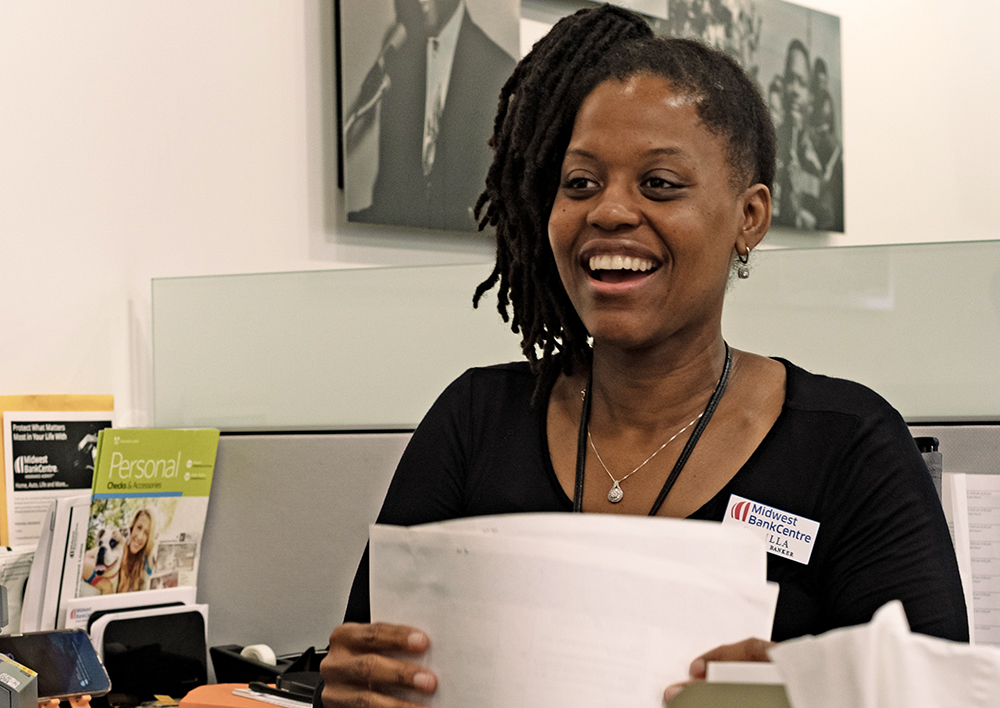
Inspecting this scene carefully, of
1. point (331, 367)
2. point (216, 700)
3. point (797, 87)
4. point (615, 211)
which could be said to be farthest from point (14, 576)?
point (797, 87)

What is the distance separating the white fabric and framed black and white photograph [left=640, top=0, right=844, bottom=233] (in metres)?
2.68

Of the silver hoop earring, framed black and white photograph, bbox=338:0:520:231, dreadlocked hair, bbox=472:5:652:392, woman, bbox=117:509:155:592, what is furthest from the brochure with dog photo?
the silver hoop earring

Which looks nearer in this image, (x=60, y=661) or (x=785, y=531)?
(x=785, y=531)

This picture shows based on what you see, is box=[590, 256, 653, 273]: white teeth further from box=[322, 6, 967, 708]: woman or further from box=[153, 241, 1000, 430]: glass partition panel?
box=[153, 241, 1000, 430]: glass partition panel

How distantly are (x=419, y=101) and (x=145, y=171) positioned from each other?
2.13 ft

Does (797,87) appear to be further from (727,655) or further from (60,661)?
(727,655)

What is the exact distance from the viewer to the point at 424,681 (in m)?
0.69

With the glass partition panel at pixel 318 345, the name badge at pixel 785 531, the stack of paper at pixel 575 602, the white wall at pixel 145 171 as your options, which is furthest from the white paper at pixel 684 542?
the white wall at pixel 145 171

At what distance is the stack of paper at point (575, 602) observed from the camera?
60cm

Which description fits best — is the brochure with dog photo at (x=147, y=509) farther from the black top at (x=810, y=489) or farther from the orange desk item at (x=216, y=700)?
the black top at (x=810, y=489)

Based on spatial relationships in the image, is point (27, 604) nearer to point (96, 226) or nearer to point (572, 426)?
point (96, 226)

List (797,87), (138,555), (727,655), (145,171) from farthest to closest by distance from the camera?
(797,87)
(145,171)
(138,555)
(727,655)

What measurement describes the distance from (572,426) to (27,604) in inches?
38.9

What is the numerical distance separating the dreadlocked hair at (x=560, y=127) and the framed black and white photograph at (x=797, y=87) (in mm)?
1948
